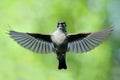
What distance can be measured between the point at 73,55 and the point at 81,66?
5 cm

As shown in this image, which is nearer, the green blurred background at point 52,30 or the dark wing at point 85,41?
the dark wing at point 85,41

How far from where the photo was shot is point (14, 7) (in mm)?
1447

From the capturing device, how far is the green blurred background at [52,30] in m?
1.40

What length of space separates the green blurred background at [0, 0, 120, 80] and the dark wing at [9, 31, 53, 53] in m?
0.30

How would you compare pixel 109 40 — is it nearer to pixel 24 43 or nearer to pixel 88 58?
pixel 88 58

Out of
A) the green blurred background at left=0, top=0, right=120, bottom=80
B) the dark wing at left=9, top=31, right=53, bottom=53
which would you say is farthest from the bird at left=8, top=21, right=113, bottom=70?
the green blurred background at left=0, top=0, right=120, bottom=80

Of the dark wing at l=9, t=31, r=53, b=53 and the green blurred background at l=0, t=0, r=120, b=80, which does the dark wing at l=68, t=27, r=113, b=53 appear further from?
the green blurred background at l=0, t=0, r=120, b=80

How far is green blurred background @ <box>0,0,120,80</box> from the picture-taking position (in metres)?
1.40

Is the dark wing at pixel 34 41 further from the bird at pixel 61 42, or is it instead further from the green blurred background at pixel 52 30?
the green blurred background at pixel 52 30

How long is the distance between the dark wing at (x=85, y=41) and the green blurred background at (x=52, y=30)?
0.31 metres

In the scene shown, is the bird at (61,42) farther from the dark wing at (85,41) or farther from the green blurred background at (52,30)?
the green blurred background at (52,30)

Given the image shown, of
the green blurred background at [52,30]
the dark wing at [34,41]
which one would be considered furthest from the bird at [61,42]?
the green blurred background at [52,30]

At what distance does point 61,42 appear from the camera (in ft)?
3.35

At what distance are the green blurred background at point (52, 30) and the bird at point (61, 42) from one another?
1.01ft
